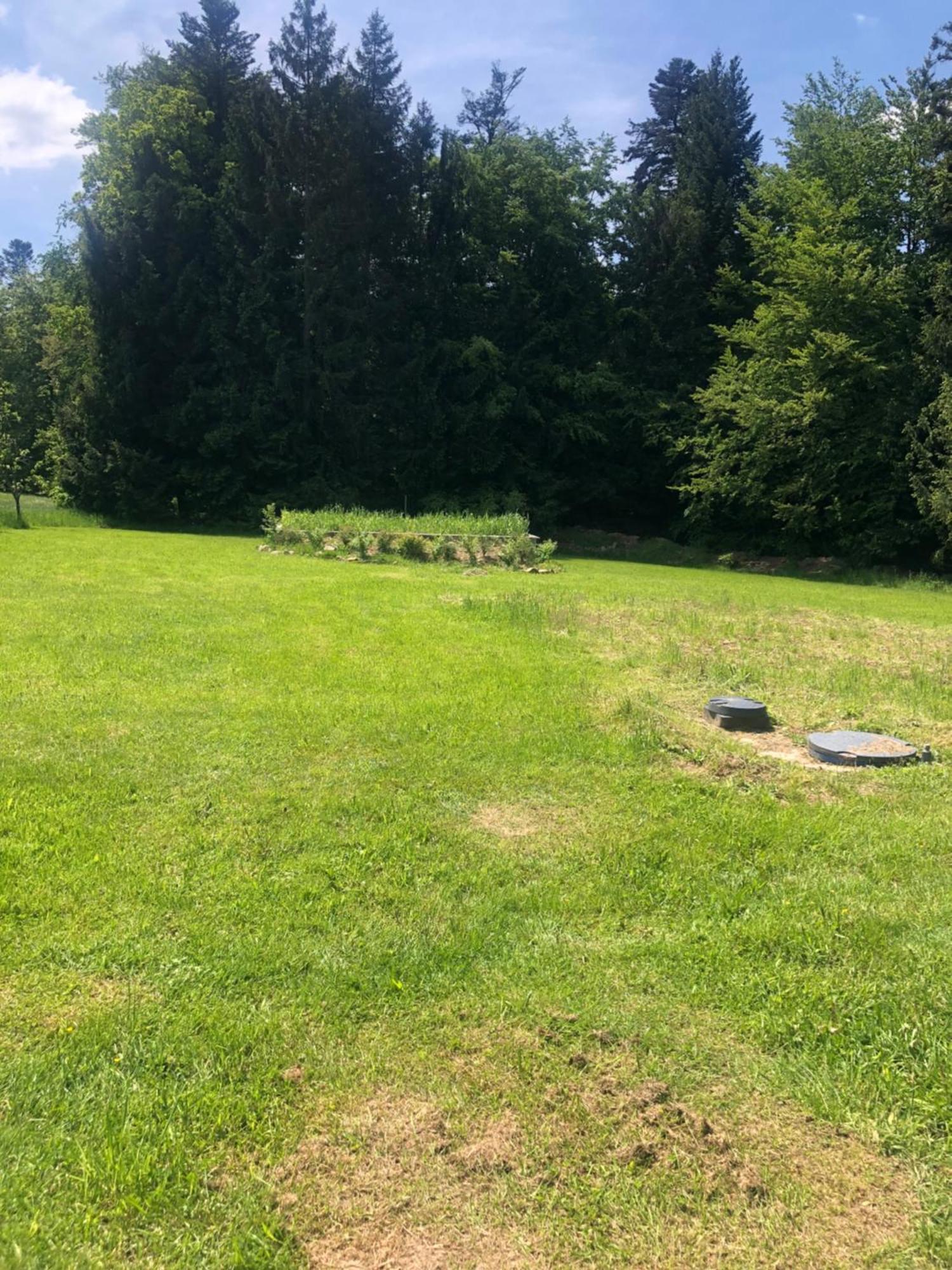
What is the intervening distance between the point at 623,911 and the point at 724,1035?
0.77 m

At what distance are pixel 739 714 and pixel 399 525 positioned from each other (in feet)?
41.8

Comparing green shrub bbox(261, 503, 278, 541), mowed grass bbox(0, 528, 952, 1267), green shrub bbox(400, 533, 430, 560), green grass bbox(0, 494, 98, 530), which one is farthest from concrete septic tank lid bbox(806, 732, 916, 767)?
green grass bbox(0, 494, 98, 530)

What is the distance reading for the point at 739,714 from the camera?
19.3 feet

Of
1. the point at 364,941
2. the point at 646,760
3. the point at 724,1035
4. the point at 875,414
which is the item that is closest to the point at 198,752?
the point at 364,941

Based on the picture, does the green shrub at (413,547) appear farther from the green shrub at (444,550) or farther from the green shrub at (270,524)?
the green shrub at (270,524)

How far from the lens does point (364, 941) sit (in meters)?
3.06

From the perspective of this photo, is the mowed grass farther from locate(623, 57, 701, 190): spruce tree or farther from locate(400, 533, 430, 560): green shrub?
locate(623, 57, 701, 190): spruce tree

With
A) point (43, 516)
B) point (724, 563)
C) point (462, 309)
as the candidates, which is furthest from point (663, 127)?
point (43, 516)

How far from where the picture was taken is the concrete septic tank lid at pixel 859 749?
515 centimetres

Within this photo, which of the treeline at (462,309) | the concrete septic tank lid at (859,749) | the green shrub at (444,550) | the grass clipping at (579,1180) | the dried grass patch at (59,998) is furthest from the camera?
the treeline at (462,309)

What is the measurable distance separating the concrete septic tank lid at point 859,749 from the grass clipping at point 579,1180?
324 centimetres

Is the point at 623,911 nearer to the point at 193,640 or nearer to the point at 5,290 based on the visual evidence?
the point at 193,640

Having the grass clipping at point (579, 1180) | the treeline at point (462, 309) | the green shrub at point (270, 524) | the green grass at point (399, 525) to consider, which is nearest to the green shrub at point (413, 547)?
the green grass at point (399, 525)

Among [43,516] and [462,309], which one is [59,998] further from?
[462,309]
